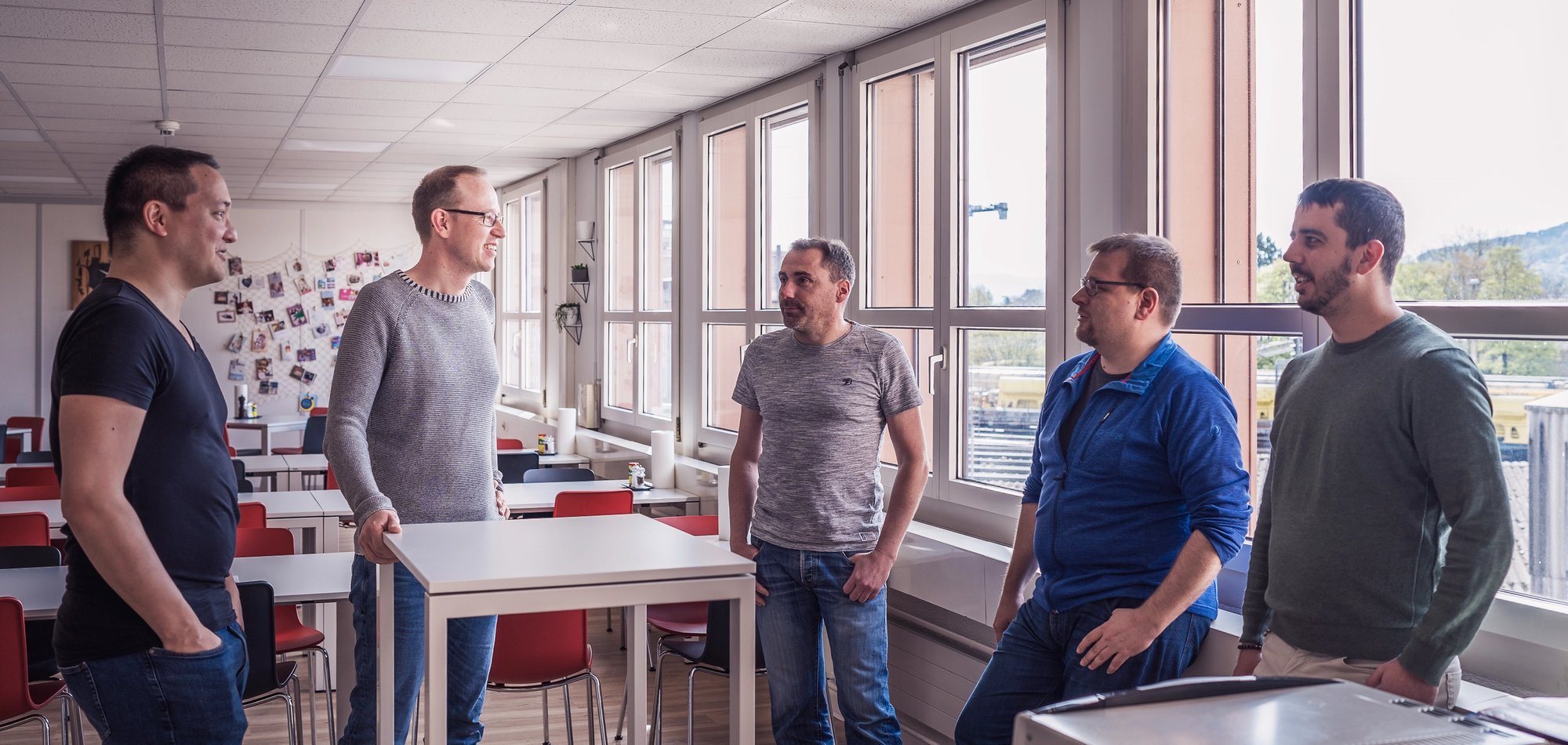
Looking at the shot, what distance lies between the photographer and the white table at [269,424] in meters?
9.40

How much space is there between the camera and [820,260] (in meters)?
3.23

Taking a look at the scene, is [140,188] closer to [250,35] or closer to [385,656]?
[385,656]

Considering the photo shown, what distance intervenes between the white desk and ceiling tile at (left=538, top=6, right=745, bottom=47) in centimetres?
249

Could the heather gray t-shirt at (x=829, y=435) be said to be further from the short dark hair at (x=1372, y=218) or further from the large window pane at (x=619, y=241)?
the large window pane at (x=619, y=241)

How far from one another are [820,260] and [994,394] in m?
1.33

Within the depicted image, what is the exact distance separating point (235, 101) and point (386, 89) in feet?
2.92

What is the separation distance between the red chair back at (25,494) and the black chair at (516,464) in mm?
2086

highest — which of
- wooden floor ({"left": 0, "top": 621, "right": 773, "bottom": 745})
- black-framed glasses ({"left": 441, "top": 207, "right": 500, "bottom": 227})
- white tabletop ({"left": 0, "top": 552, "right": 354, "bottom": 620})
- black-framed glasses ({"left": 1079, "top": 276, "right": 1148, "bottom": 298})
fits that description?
black-framed glasses ({"left": 441, "top": 207, "right": 500, "bottom": 227})

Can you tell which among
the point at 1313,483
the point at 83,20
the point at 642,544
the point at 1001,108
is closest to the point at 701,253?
the point at 1001,108

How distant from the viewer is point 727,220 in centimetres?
642

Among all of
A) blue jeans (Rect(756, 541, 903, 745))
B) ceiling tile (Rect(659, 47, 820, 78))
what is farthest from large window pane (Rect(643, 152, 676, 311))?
blue jeans (Rect(756, 541, 903, 745))

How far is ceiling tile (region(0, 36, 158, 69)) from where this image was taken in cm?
480

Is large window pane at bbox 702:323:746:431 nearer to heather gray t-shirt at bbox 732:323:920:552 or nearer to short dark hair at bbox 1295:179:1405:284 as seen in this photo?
heather gray t-shirt at bbox 732:323:920:552

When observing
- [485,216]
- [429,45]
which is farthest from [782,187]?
[485,216]
